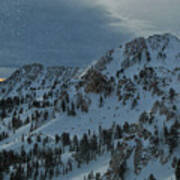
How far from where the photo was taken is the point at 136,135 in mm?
148875

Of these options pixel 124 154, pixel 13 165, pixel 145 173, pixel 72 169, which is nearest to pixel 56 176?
pixel 72 169

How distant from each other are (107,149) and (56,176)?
52.5 metres

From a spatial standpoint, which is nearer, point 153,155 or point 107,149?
point 153,155

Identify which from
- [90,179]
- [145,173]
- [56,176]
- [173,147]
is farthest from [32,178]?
[173,147]

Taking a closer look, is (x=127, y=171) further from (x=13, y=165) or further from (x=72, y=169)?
(x=13, y=165)

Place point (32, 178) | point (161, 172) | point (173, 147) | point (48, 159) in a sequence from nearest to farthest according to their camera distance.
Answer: point (161, 172) → point (173, 147) → point (32, 178) → point (48, 159)

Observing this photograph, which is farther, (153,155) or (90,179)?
(90,179)

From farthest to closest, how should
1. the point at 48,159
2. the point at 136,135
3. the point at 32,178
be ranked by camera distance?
the point at 48,159 < the point at 32,178 < the point at 136,135

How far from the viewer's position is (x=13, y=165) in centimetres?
18412

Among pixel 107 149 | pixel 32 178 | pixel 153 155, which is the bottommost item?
pixel 32 178

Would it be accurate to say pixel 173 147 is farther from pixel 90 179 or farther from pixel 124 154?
pixel 90 179

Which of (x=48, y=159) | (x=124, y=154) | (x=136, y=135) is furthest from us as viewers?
(x=48, y=159)

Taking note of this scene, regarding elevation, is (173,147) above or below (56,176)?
above

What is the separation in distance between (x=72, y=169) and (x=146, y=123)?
245ft
